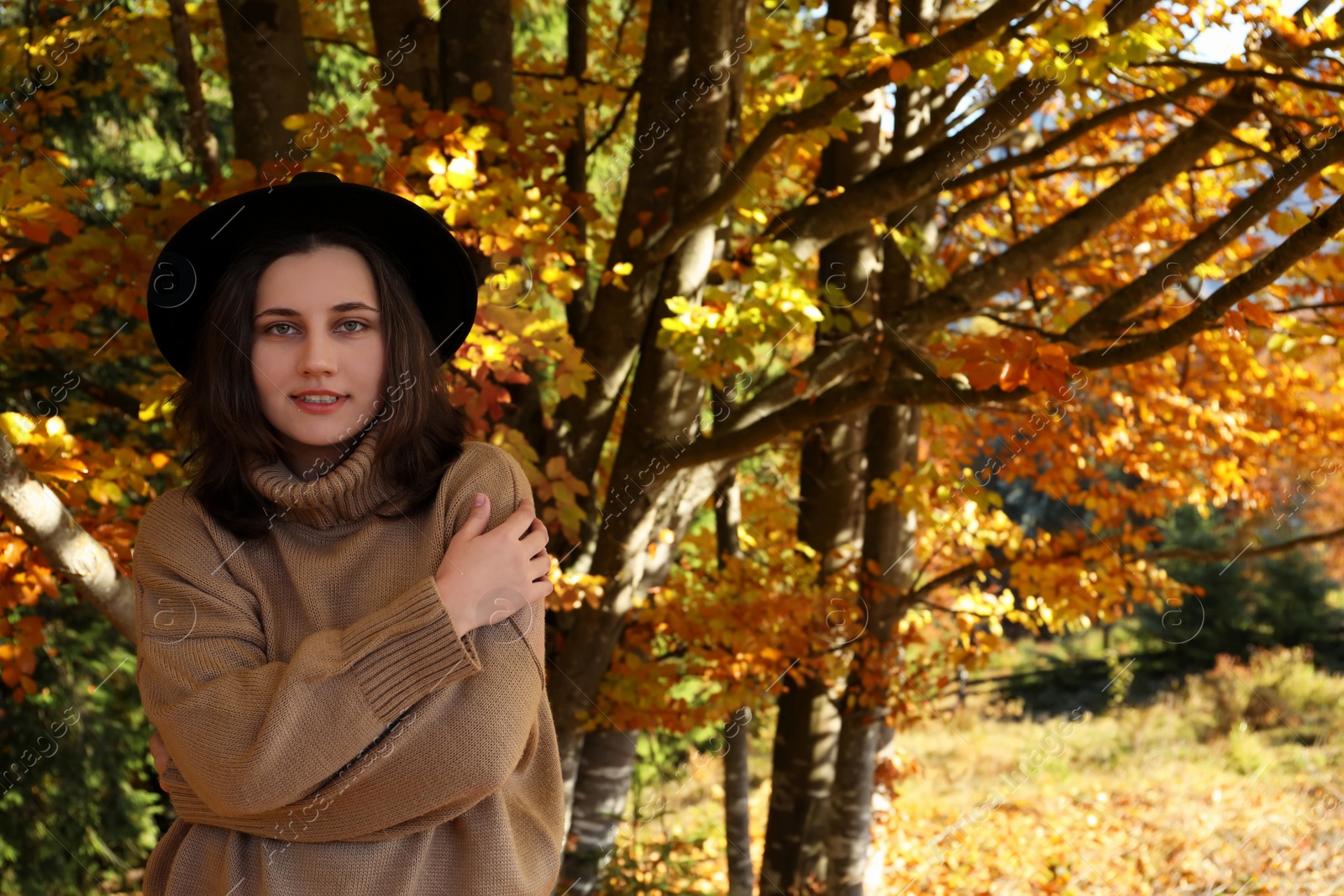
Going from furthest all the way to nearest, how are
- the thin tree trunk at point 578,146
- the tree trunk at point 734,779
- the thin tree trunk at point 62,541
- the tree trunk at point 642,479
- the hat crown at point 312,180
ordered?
the tree trunk at point 734,779
the thin tree trunk at point 578,146
the tree trunk at point 642,479
the thin tree trunk at point 62,541
the hat crown at point 312,180

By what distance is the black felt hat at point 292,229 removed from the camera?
1.75 metres

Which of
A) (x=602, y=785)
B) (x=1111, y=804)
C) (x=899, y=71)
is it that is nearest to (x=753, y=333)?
(x=899, y=71)

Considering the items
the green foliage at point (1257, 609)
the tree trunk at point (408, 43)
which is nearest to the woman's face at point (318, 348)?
the tree trunk at point (408, 43)

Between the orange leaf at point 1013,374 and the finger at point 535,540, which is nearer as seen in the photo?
the finger at point 535,540

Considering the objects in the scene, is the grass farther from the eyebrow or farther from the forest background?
the eyebrow

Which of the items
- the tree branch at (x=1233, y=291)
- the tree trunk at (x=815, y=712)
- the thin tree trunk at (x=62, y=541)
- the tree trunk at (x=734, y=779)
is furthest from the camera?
the tree trunk at (x=734, y=779)

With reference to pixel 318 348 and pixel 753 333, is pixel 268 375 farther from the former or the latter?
pixel 753 333

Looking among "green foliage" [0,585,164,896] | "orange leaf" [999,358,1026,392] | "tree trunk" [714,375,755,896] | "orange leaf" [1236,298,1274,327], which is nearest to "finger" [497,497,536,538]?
"orange leaf" [999,358,1026,392]

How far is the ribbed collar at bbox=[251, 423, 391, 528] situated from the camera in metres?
1.62

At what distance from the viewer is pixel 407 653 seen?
1.47 m

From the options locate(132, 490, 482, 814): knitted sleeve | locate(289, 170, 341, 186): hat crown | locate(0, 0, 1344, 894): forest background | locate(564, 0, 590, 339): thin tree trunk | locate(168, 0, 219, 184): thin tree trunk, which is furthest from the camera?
locate(564, 0, 590, 339): thin tree trunk

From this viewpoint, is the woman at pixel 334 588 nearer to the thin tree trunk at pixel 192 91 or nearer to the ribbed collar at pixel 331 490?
the ribbed collar at pixel 331 490

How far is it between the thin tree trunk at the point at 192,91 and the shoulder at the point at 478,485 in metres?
2.32

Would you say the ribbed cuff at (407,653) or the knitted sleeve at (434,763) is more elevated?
the ribbed cuff at (407,653)
